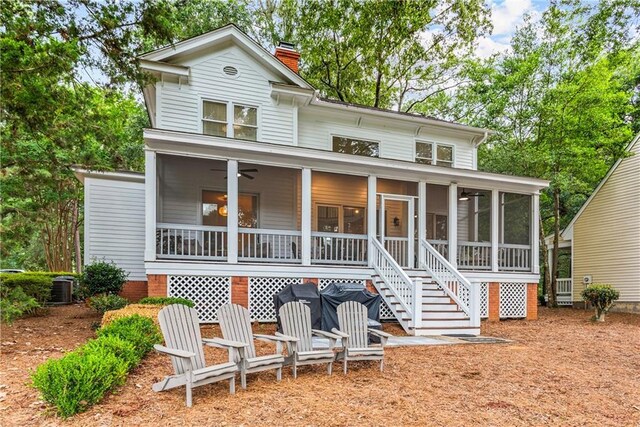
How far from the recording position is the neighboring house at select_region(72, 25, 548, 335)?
32.5 ft

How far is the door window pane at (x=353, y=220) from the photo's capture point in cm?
1427

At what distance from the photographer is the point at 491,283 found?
12367mm

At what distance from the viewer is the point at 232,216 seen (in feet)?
33.2

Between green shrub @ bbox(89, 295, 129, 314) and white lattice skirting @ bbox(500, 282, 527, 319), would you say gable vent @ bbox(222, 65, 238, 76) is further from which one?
white lattice skirting @ bbox(500, 282, 527, 319)

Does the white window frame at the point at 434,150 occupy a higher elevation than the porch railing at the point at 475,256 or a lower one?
higher

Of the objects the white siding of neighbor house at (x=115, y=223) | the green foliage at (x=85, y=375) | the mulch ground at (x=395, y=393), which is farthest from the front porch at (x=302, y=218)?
the green foliage at (x=85, y=375)

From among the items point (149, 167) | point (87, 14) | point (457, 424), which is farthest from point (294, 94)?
point (457, 424)

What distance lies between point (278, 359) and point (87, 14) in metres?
7.47

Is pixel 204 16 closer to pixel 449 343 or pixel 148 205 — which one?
pixel 148 205

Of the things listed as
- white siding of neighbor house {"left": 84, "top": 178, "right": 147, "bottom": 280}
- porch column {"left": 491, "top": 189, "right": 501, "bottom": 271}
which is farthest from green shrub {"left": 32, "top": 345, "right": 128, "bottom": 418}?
porch column {"left": 491, "top": 189, "right": 501, "bottom": 271}

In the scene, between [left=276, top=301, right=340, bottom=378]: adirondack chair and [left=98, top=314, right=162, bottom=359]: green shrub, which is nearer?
[left=276, top=301, right=340, bottom=378]: adirondack chair

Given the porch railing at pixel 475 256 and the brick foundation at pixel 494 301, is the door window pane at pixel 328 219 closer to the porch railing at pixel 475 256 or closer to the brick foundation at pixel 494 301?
the porch railing at pixel 475 256

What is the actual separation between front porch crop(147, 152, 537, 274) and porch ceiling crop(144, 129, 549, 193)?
24 centimetres

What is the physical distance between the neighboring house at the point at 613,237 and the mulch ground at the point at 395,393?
9.86 meters
